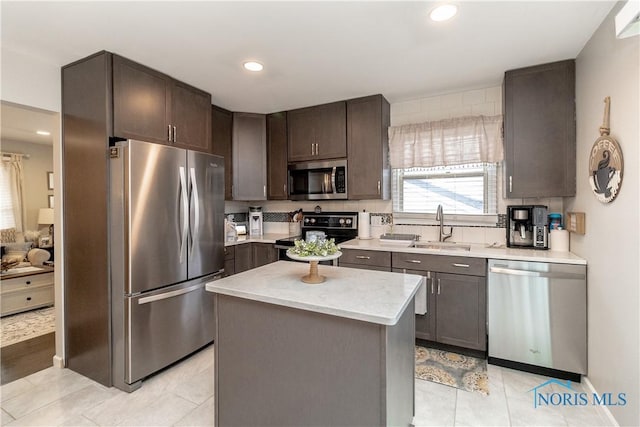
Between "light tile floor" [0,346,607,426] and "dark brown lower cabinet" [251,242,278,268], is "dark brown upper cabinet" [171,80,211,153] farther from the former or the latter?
"light tile floor" [0,346,607,426]

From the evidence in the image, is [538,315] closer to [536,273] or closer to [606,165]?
[536,273]

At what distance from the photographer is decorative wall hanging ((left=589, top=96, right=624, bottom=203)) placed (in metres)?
1.75

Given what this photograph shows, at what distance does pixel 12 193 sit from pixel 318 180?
509cm

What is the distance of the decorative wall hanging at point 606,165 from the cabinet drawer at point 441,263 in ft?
3.00

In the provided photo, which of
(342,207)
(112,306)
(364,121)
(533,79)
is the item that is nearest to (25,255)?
(112,306)

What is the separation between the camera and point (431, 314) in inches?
109

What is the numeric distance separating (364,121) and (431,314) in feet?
6.73

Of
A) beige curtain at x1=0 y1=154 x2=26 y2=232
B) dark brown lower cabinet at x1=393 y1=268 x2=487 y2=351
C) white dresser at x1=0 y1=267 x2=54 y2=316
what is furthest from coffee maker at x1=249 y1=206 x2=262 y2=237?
beige curtain at x1=0 y1=154 x2=26 y2=232

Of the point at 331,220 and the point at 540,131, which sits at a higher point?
the point at 540,131

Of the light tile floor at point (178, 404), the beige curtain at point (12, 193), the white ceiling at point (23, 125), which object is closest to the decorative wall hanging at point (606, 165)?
the light tile floor at point (178, 404)

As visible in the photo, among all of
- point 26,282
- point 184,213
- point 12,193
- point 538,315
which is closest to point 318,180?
point 184,213

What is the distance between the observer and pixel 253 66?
2.53m

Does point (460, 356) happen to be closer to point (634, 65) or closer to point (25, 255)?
point (634, 65)

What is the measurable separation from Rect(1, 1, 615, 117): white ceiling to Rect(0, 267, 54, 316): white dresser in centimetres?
300
